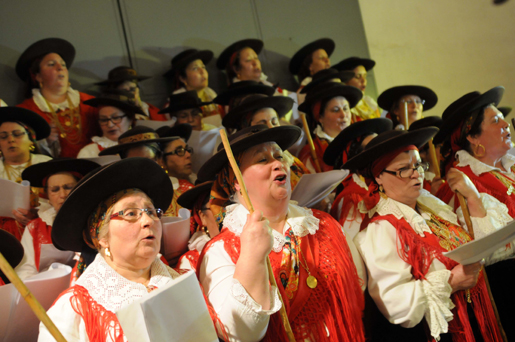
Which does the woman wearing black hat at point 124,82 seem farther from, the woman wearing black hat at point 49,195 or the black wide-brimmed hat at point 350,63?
the black wide-brimmed hat at point 350,63

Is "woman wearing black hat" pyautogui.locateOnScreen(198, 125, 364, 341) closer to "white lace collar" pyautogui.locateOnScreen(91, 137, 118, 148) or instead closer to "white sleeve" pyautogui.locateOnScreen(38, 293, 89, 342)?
"white sleeve" pyautogui.locateOnScreen(38, 293, 89, 342)

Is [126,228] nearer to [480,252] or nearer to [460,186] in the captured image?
[480,252]

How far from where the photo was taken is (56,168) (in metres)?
2.96

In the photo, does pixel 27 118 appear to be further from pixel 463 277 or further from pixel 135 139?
pixel 463 277

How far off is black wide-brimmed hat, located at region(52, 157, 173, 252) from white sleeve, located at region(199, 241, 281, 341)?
0.53 meters

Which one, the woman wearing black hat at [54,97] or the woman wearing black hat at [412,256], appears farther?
the woman wearing black hat at [54,97]

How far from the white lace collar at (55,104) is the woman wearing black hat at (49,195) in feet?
4.70

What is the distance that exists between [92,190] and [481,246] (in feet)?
5.61

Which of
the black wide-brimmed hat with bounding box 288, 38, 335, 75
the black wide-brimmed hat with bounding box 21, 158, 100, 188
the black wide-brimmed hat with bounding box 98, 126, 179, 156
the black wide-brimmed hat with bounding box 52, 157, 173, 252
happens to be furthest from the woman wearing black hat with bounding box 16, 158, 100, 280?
the black wide-brimmed hat with bounding box 288, 38, 335, 75

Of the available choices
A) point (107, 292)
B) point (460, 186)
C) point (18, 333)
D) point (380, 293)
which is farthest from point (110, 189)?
point (460, 186)

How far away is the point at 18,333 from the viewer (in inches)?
76.1

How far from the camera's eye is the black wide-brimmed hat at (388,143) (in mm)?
2494

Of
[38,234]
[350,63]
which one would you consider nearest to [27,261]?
[38,234]

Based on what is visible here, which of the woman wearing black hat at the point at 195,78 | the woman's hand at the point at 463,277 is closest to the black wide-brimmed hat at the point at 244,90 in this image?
the woman wearing black hat at the point at 195,78
